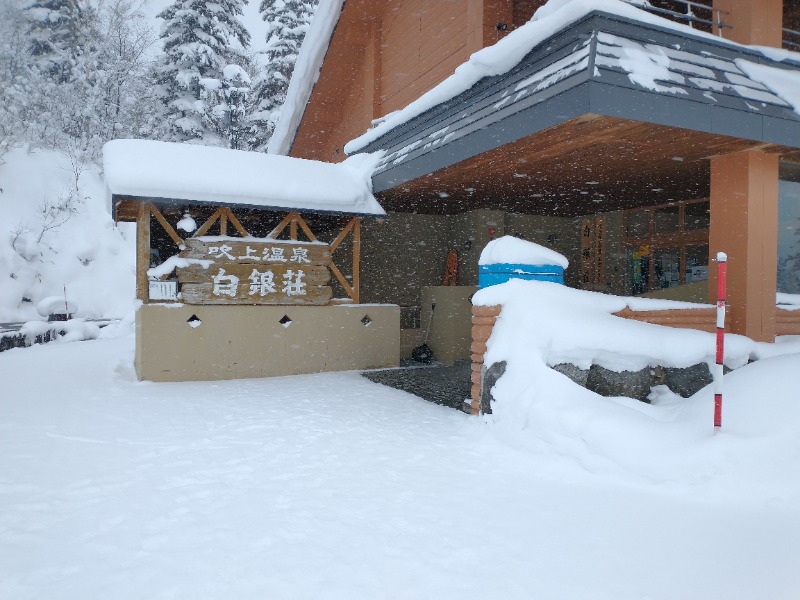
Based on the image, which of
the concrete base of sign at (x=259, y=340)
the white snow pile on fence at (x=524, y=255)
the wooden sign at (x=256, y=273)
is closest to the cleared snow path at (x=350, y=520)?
the white snow pile on fence at (x=524, y=255)

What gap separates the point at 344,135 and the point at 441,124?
7.47 m

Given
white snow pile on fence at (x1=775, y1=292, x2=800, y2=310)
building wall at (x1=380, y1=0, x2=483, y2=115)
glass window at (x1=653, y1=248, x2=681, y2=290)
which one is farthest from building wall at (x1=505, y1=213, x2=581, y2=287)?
white snow pile on fence at (x1=775, y1=292, x2=800, y2=310)

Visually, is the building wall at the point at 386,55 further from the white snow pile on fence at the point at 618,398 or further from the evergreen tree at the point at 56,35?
Answer: the evergreen tree at the point at 56,35

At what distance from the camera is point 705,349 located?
5.08 meters

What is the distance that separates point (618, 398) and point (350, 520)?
2.93m

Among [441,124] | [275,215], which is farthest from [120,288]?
[441,124]

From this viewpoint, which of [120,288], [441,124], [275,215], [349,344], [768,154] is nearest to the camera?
[768,154]

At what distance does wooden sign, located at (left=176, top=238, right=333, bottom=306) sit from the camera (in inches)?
309

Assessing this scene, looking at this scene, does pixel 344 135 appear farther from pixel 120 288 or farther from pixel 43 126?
pixel 43 126

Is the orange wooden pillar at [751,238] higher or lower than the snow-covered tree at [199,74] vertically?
lower

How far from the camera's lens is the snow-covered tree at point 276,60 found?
24406 millimetres

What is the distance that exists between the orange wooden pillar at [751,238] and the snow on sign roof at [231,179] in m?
5.18

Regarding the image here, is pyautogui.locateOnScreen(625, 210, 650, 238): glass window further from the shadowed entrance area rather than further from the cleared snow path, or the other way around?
the cleared snow path

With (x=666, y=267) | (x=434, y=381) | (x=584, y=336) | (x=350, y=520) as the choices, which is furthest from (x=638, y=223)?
(x=350, y=520)
